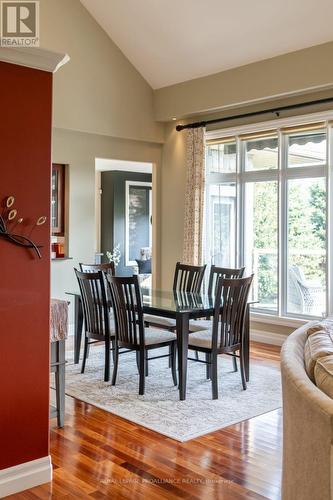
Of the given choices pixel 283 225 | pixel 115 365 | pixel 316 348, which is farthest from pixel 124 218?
pixel 316 348

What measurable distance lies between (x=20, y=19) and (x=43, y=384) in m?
4.75

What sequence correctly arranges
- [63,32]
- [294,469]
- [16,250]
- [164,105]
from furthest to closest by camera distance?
[164,105] < [63,32] < [16,250] < [294,469]

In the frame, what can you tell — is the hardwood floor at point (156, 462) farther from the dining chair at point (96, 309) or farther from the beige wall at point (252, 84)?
the beige wall at point (252, 84)

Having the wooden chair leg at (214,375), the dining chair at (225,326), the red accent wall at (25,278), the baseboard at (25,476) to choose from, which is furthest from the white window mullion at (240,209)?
the baseboard at (25,476)

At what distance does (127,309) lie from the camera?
15.0ft

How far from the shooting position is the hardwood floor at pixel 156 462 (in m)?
2.90

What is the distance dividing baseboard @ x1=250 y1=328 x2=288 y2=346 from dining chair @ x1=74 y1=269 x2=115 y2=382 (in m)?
2.55

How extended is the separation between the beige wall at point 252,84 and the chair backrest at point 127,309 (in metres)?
3.18

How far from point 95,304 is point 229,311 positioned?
1311 mm

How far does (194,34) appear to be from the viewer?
6.55 meters

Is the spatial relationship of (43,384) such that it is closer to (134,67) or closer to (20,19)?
(20,19)

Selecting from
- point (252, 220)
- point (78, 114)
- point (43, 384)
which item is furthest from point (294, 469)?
point (78, 114)

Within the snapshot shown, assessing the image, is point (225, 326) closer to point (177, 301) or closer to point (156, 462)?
point (177, 301)

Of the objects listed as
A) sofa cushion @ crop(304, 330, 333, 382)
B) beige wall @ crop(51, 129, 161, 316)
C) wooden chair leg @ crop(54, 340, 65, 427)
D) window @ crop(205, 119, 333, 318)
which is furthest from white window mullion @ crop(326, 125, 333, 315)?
sofa cushion @ crop(304, 330, 333, 382)
